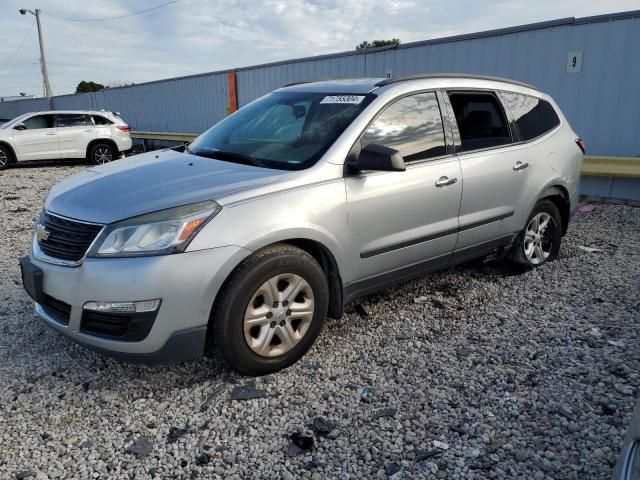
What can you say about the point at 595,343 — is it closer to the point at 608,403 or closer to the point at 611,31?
the point at 608,403

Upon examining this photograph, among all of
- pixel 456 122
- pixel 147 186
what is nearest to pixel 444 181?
pixel 456 122

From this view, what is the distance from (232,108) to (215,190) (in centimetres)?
1262

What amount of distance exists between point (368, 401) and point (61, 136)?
518 inches

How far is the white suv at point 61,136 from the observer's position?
12.8 m

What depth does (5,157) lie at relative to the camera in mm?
12805

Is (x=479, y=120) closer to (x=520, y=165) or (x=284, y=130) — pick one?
(x=520, y=165)

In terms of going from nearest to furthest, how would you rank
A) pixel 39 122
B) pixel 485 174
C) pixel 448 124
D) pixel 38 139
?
1. pixel 448 124
2. pixel 485 174
3. pixel 38 139
4. pixel 39 122

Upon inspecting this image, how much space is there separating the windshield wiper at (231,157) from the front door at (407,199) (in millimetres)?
647

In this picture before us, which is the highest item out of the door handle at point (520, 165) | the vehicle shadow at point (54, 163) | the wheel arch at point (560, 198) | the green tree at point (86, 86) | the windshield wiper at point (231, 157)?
the green tree at point (86, 86)

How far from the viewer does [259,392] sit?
278 centimetres

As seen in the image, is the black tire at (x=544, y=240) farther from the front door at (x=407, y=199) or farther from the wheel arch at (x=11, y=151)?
the wheel arch at (x=11, y=151)

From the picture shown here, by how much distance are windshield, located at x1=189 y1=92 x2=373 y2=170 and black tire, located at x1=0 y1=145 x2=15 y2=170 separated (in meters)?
11.5

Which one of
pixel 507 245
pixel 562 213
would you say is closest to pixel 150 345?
pixel 507 245

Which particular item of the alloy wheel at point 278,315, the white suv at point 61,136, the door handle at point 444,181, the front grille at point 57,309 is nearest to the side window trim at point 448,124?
the door handle at point 444,181
